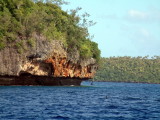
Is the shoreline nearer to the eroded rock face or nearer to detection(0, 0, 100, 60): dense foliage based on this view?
the eroded rock face

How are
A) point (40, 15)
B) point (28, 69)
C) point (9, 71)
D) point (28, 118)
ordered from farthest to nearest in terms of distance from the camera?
point (40, 15) < point (28, 69) < point (9, 71) < point (28, 118)

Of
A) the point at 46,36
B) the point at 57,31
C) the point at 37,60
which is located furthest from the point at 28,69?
the point at 57,31

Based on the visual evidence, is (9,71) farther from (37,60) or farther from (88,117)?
(88,117)

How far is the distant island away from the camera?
60.7 meters

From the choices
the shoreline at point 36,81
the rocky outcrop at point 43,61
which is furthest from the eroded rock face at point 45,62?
the shoreline at point 36,81

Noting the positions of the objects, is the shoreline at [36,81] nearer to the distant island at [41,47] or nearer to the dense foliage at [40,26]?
the distant island at [41,47]

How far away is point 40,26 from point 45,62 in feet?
20.8

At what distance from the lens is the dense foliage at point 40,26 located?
2406 inches

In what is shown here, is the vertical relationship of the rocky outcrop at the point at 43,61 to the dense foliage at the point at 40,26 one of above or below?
below

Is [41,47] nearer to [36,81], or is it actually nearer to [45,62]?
[45,62]

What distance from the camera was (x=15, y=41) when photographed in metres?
61.0

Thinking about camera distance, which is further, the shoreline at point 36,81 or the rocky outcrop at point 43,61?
the shoreline at point 36,81

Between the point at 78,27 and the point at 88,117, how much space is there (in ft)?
190

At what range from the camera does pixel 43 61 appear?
6556 centimetres
